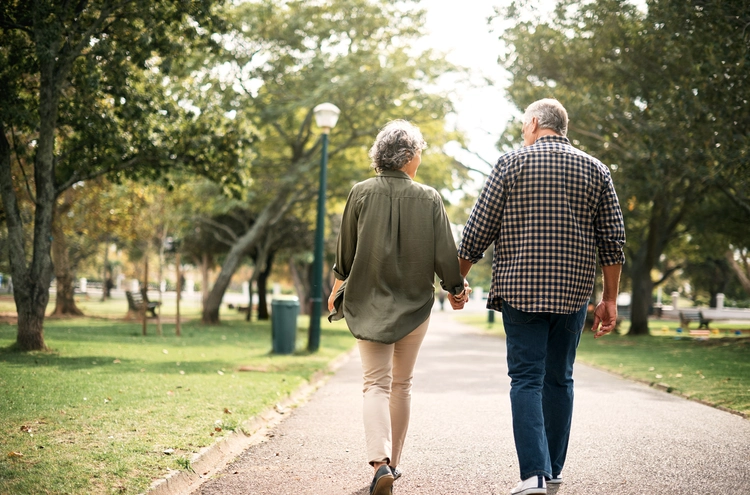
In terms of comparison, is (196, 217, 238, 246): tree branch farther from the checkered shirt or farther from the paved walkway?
the checkered shirt

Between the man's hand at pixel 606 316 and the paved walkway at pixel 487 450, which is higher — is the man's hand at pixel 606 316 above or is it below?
above

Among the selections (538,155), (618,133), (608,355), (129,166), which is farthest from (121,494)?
(618,133)

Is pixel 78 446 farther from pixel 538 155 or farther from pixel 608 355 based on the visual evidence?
pixel 608 355

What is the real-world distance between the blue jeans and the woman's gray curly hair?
103 cm

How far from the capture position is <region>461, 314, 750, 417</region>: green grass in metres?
8.80

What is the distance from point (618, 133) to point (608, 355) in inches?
226

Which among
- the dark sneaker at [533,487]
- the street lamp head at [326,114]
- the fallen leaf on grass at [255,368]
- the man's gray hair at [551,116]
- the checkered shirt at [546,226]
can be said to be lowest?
the fallen leaf on grass at [255,368]

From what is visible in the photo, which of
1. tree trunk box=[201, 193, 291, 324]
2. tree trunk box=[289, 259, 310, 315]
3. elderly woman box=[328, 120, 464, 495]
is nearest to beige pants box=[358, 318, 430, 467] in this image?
elderly woman box=[328, 120, 464, 495]

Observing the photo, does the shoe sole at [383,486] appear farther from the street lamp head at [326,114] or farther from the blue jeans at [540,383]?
the street lamp head at [326,114]

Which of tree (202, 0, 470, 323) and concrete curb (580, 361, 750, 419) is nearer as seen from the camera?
concrete curb (580, 361, 750, 419)

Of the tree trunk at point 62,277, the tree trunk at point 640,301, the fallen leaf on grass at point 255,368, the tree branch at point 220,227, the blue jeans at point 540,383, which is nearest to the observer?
the blue jeans at point 540,383

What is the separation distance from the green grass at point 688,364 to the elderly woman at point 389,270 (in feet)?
15.3

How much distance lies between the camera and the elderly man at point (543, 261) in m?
3.88

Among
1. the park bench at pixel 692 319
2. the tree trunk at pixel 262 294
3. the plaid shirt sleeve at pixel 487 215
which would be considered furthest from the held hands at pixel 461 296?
the park bench at pixel 692 319
